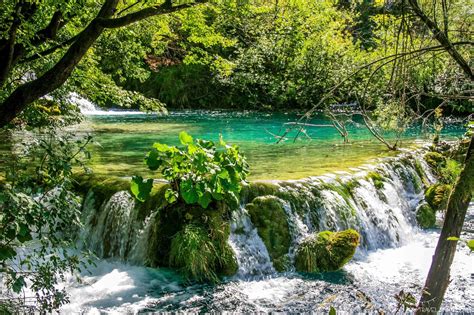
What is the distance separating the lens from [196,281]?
19.4 feet

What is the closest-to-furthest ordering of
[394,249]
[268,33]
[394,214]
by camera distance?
1. [394,249]
2. [394,214]
3. [268,33]

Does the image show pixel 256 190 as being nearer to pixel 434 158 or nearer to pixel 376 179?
pixel 376 179

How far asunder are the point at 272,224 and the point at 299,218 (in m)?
0.51

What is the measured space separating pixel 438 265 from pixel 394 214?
640 centimetres

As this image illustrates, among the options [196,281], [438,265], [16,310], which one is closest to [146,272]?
[196,281]

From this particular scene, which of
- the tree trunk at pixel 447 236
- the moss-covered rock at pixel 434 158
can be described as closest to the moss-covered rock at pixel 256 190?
the tree trunk at pixel 447 236

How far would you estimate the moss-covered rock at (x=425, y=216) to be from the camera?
8812 millimetres

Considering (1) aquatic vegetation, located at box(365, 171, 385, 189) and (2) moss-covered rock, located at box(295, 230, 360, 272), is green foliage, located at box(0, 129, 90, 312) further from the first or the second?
(1) aquatic vegetation, located at box(365, 171, 385, 189)

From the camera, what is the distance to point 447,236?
2342 millimetres

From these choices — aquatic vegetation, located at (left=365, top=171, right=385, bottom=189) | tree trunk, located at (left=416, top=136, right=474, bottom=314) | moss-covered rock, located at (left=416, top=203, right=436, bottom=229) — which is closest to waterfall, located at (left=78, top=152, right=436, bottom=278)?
aquatic vegetation, located at (left=365, top=171, right=385, bottom=189)

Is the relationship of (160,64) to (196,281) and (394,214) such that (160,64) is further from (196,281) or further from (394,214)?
(196,281)

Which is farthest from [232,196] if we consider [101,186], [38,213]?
[38,213]

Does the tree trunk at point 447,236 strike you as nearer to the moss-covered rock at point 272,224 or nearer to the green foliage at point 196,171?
the green foliage at point 196,171

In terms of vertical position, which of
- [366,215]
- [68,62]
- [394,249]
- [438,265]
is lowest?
[394,249]
